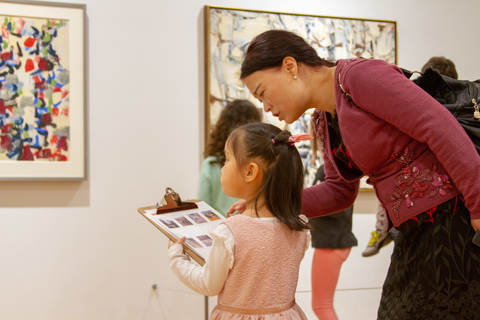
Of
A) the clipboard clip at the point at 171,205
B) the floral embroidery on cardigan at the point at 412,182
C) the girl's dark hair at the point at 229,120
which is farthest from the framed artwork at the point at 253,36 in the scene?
the floral embroidery on cardigan at the point at 412,182

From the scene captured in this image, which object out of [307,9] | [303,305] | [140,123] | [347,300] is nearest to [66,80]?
[140,123]

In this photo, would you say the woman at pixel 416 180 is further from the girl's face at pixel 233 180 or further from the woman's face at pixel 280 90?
the girl's face at pixel 233 180

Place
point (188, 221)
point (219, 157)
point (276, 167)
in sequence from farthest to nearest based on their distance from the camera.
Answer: point (219, 157) < point (188, 221) < point (276, 167)

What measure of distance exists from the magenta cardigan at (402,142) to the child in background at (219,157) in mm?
1365

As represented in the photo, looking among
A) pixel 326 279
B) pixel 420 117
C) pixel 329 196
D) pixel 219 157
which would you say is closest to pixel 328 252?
pixel 326 279

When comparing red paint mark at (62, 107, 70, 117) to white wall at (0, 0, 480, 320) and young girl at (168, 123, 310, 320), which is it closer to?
white wall at (0, 0, 480, 320)

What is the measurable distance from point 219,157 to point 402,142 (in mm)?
1512

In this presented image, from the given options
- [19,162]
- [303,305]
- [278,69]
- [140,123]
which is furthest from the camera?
[303,305]

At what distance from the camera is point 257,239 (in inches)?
53.9

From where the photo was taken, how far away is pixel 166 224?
1479 millimetres

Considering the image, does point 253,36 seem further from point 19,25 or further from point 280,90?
point 280,90

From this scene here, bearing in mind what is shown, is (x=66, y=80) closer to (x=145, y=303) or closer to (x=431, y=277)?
(x=145, y=303)

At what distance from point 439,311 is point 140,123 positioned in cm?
236

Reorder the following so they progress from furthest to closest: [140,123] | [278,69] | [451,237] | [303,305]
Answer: [303,305]
[140,123]
[278,69]
[451,237]
